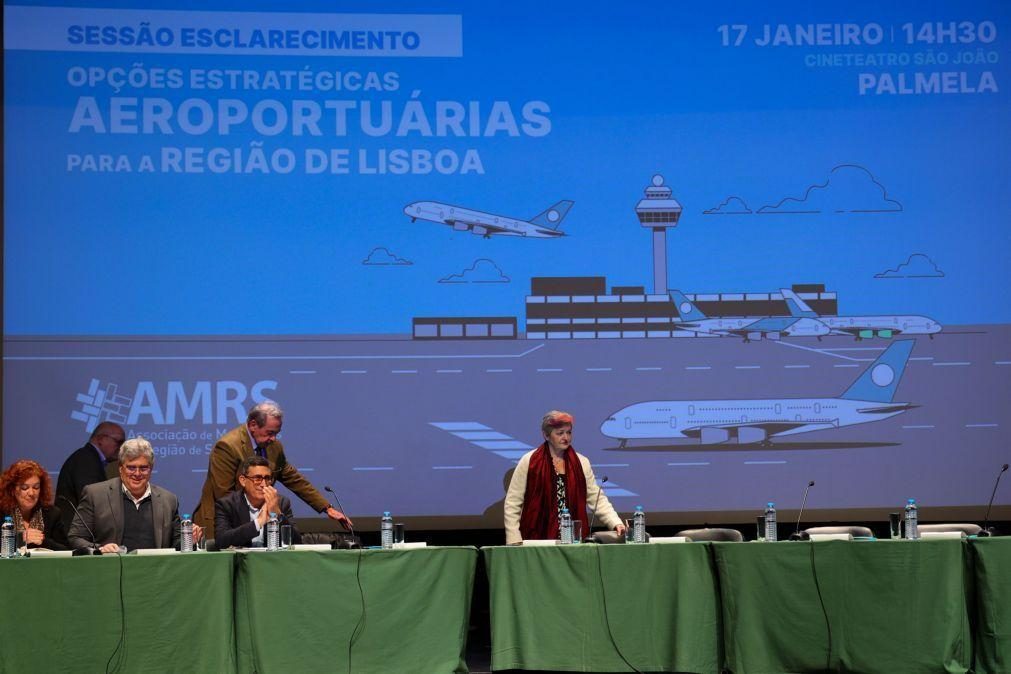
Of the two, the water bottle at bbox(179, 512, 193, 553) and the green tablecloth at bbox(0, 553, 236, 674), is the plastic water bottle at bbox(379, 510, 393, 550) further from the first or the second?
the water bottle at bbox(179, 512, 193, 553)

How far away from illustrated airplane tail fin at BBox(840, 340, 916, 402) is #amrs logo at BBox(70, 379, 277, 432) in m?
3.26

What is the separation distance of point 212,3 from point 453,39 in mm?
1344

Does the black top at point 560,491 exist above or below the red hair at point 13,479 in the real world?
below

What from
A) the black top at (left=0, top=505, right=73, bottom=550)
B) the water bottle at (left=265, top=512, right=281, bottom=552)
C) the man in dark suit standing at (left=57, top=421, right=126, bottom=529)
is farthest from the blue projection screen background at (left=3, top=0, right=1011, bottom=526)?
the water bottle at (left=265, top=512, right=281, bottom=552)

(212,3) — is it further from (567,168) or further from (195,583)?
(195,583)

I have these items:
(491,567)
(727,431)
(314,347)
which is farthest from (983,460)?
(314,347)

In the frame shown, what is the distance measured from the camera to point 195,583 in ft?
15.2

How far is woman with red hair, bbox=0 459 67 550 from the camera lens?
5133 millimetres

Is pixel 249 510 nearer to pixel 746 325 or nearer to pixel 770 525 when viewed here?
pixel 770 525

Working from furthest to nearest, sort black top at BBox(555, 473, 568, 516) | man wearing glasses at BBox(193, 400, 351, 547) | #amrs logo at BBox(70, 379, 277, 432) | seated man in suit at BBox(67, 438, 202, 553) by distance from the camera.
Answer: #amrs logo at BBox(70, 379, 277, 432) < black top at BBox(555, 473, 568, 516) < man wearing glasses at BBox(193, 400, 351, 547) < seated man in suit at BBox(67, 438, 202, 553)

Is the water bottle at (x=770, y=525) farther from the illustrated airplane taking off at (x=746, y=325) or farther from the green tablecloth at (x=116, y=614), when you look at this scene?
the green tablecloth at (x=116, y=614)

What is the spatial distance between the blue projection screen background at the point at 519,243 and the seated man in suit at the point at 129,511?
56.3 inches

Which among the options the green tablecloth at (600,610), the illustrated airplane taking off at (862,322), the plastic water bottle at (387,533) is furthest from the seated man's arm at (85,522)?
the illustrated airplane taking off at (862,322)

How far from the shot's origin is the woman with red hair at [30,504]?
5133 millimetres
